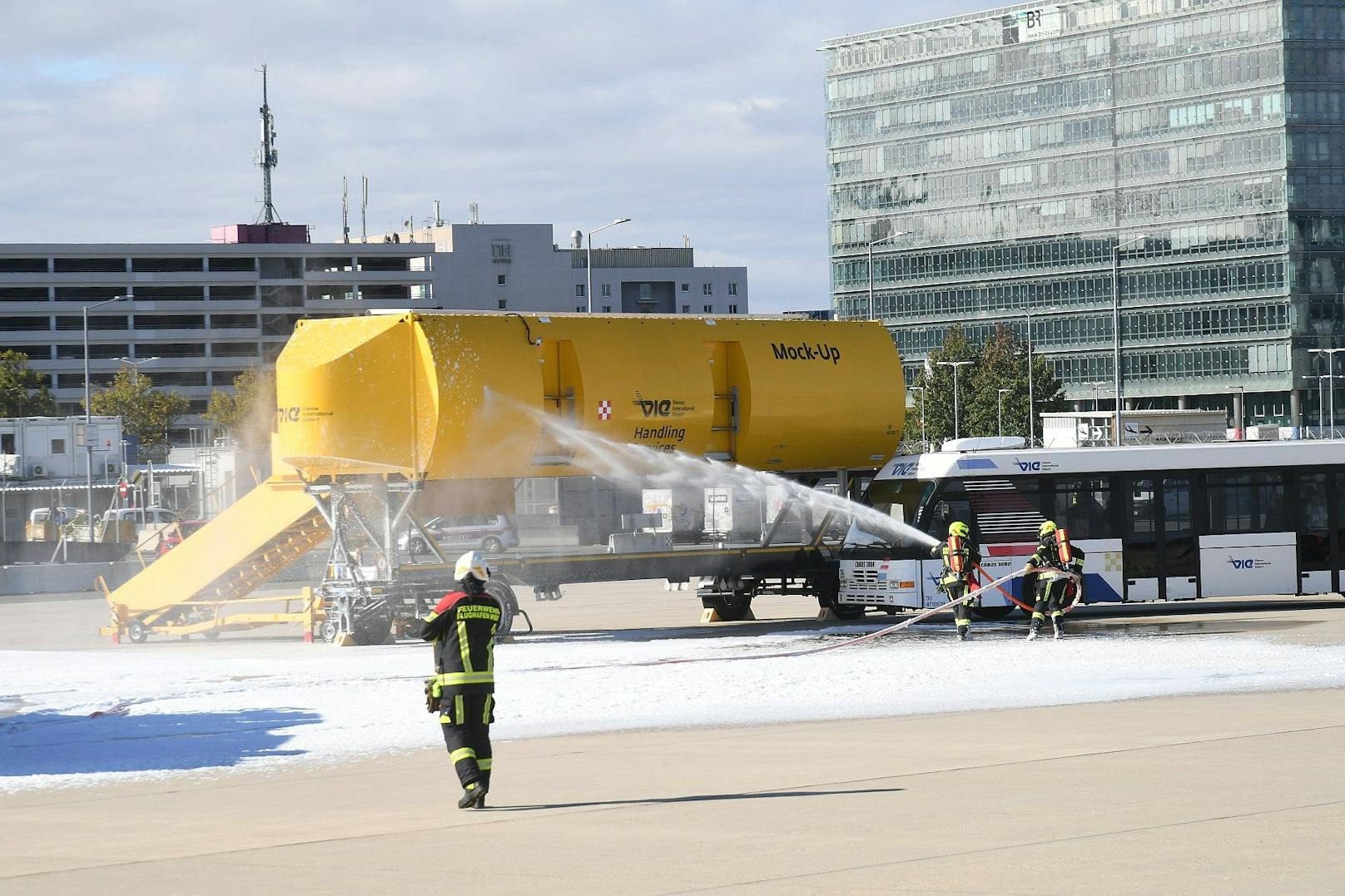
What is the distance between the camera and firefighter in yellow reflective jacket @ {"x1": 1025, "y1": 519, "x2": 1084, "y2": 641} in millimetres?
25297

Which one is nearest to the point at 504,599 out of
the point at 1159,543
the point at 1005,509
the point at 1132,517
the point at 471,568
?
the point at 1005,509

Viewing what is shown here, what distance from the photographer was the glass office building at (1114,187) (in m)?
124

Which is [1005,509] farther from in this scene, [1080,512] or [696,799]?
[696,799]

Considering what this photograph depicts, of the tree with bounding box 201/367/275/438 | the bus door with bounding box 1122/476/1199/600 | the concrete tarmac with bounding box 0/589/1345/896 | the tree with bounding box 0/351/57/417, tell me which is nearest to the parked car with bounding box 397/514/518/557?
the bus door with bounding box 1122/476/1199/600

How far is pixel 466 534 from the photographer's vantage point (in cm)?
3116

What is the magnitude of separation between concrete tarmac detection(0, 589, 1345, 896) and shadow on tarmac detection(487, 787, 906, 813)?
0.03 metres

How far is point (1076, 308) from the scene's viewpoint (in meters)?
139

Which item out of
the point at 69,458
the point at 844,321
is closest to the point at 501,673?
the point at 844,321

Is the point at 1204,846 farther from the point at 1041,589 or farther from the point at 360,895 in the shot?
the point at 1041,589

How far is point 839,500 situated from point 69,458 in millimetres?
62573

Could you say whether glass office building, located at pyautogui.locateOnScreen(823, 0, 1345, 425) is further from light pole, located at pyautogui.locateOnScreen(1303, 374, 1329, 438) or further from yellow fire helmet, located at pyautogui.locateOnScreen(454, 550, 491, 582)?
yellow fire helmet, located at pyautogui.locateOnScreen(454, 550, 491, 582)

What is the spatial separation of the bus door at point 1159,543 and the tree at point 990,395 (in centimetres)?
7607

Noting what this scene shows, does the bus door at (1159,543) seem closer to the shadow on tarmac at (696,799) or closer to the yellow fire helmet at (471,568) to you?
the shadow on tarmac at (696,799)

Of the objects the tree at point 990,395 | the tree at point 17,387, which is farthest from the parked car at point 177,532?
the tree at point 990,395
